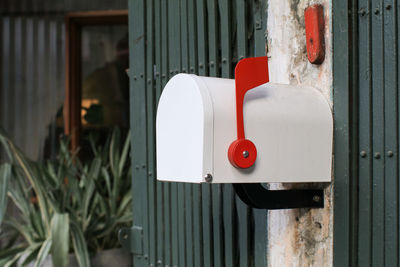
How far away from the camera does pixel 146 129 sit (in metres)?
1.66

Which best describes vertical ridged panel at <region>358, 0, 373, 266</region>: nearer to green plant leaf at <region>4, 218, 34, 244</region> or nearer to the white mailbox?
the white mailbox

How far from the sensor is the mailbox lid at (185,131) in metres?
0.93

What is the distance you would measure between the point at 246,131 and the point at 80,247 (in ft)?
4.07

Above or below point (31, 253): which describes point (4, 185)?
above

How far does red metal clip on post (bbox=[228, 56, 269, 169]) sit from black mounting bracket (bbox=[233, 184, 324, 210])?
0.42 feet

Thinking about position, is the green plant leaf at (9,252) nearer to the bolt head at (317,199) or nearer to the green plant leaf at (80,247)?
the green plant leaf at (80,247)

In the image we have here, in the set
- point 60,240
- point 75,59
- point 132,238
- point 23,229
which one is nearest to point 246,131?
point 132,238

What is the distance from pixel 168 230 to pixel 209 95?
739 millimetres

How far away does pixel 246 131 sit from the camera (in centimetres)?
97

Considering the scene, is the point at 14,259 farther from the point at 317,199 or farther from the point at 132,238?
the point at 317,199

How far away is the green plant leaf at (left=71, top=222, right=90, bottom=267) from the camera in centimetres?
194

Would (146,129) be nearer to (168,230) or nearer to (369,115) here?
(168,230)

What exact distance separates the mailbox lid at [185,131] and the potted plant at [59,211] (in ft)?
3.24

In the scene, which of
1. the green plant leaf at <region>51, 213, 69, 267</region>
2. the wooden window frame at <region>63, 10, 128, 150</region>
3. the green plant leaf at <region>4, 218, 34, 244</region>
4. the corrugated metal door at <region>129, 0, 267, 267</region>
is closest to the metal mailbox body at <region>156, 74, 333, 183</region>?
the corrugated metal door at <region>129, 0, 267, 267</region>
